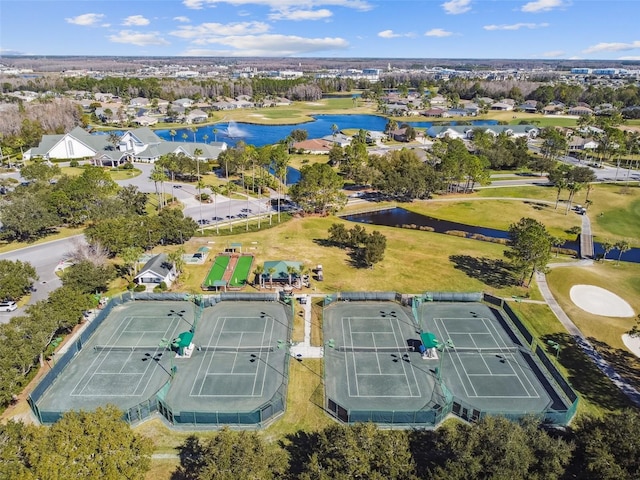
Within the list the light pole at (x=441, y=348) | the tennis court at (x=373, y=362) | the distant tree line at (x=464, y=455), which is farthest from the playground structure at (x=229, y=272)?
the distant tree line at (x=464, y=455)

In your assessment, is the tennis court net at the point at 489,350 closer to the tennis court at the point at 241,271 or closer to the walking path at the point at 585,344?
the walking path at the point at 585,344

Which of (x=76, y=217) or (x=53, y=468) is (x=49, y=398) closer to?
(x=53, y=468)

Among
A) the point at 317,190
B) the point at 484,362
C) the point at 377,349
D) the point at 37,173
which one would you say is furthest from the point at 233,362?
the point at 37,173

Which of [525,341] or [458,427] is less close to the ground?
[458,427]

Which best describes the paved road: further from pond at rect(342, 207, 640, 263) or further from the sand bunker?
the sand bunker

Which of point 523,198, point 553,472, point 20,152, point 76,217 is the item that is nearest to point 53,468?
point 553,472
